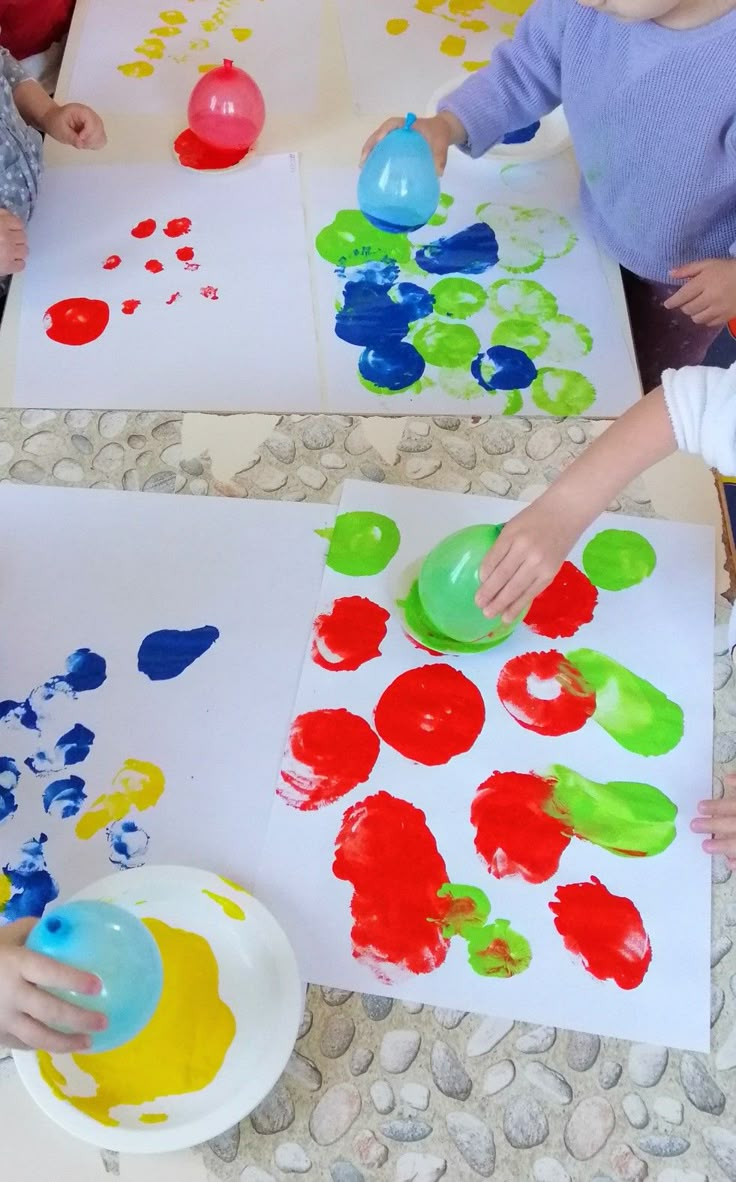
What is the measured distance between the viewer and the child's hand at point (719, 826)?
2.01ft

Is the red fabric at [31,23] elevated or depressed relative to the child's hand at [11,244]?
elevated

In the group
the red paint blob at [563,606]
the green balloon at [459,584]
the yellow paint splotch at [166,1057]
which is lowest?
the yellow paint splotch at [166,1057]

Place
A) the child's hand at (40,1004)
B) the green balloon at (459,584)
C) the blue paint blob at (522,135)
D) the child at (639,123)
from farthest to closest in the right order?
the blue paint blob at (522,135), the child at (639,123), the green balloon at (459,584), the child's hand at (40,1004)

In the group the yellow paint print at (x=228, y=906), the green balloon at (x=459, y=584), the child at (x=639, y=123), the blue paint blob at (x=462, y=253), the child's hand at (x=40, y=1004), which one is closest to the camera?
the child's hand at (x=40, y=1004)

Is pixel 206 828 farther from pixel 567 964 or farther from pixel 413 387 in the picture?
pixel 413 387

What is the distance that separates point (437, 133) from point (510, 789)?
2.10 ft

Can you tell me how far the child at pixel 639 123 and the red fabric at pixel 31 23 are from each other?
0.52 meters

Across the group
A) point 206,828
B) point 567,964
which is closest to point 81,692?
point 206,828

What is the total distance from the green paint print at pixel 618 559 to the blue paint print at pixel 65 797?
15.9 inches

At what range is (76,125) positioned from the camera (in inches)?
39.8

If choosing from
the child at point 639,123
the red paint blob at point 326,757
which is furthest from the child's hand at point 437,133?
the red paint blob at point 326,757

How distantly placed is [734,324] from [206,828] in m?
1.16

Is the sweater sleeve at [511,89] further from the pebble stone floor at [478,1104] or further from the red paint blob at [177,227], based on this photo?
the pebble stone floor at [478,1104]

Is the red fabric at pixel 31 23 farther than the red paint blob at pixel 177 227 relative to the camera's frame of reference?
Yes
